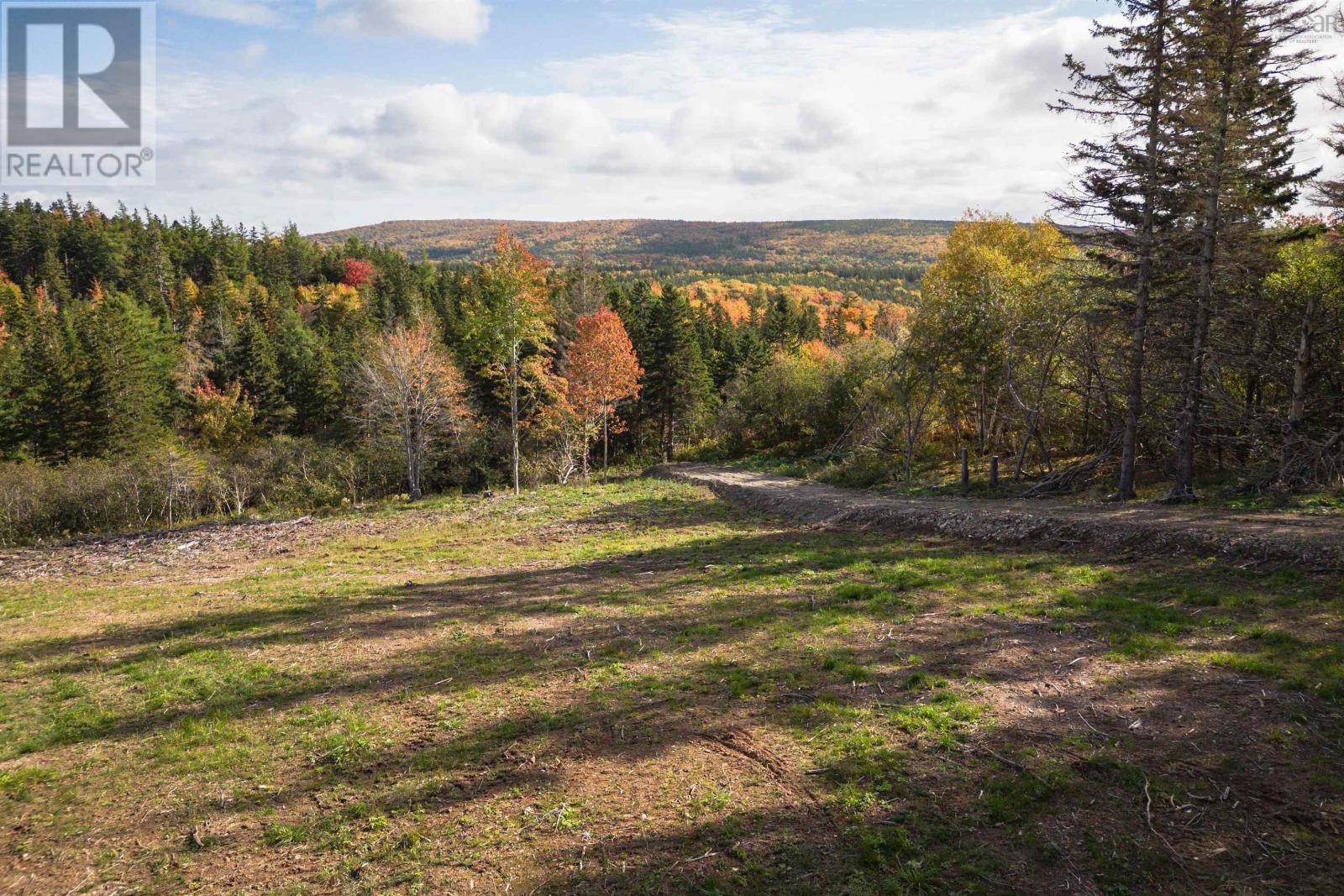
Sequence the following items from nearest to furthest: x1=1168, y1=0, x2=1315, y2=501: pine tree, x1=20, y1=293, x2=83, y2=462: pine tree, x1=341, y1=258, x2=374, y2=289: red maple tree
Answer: x1=1168, y1=0, x2=1315, y2=501: pine tree
x1=20, y1=293, x2=83, y2=462: pine tree
x1=341, y1=258, x2=374, y2=289: red maple tree

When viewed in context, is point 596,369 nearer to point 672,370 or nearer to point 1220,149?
point 672,370

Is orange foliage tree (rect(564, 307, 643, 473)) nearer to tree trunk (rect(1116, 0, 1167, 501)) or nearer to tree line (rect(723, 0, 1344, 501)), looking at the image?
tree line (rect(723, 0, 1344, 501))

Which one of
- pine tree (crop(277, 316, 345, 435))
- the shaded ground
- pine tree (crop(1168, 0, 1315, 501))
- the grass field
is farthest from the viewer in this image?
pine tree (crop(277, 316, 345, 435))

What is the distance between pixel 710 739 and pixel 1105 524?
11308mm

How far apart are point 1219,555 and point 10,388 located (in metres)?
64.5

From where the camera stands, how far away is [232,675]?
9.37 metres

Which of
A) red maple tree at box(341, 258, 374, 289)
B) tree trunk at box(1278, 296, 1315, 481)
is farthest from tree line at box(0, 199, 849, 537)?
tree trunk at box(1278, 296, 1315, 481)

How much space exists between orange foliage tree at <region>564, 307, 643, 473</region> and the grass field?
28.5 metres

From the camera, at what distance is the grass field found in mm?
5297

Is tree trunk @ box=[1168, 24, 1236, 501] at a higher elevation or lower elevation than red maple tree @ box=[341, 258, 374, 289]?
lower

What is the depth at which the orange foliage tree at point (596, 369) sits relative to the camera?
40844 millimetres

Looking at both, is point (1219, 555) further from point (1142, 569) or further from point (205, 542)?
point (205, 542)

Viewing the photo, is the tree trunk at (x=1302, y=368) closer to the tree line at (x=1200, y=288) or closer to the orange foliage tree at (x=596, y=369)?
the tree line at (x=1200, y=288)

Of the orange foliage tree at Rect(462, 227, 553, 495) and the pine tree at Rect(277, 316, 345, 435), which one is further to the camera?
the pine tree at Rect(277, 316, 345, 435)
